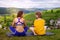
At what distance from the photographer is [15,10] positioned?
9.42 feet

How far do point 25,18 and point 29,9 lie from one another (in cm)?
17

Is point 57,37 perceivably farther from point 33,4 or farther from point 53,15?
point 33,4

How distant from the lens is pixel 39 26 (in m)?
2.90

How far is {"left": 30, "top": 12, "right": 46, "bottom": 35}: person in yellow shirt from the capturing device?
2.87m

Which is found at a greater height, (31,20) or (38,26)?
(31,20)

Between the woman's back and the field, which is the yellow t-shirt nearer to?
the field

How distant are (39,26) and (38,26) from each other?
2 cm

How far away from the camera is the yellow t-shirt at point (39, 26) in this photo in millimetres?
2877

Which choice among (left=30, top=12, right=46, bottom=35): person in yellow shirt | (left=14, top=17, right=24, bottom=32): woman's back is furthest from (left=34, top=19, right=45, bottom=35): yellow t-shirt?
(left=14, top=17, right=24, bottom=32): woman's back

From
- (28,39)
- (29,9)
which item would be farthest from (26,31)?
(29,9)

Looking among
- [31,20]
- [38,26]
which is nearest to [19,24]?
[31,20]

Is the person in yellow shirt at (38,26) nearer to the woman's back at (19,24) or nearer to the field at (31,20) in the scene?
the field at (31,20)

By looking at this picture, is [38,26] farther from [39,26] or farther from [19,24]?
[19,24]

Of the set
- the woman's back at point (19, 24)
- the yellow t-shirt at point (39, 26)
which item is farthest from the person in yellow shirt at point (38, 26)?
the woman's back at point (19, 24)
